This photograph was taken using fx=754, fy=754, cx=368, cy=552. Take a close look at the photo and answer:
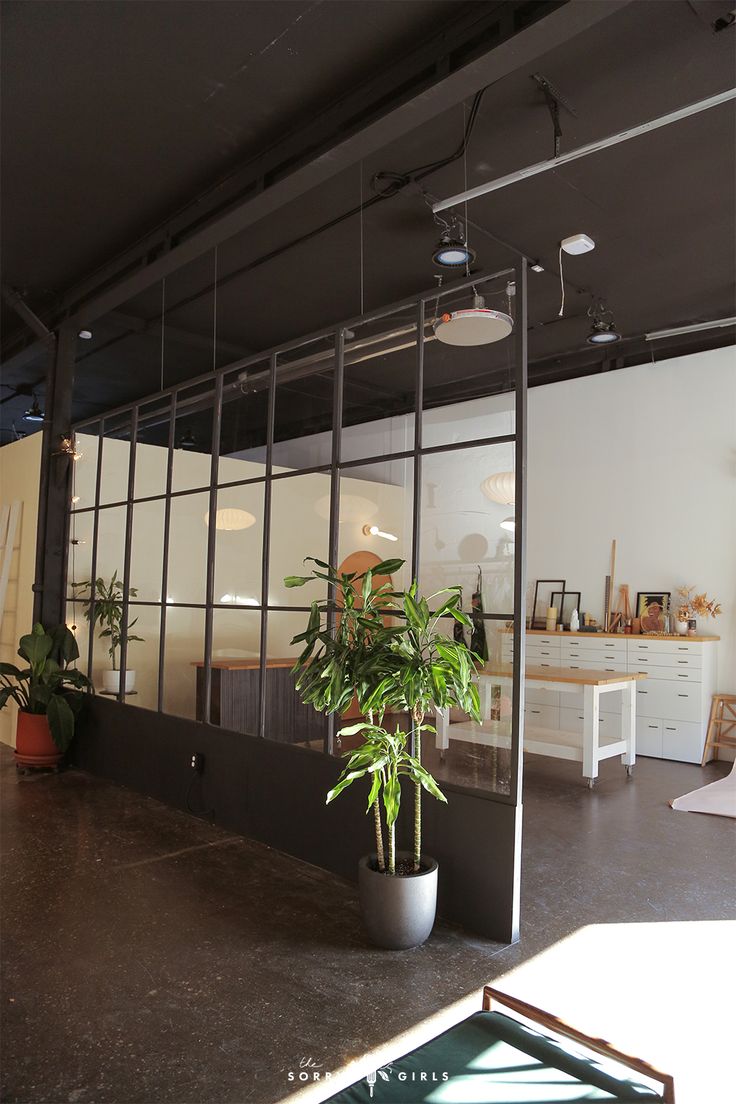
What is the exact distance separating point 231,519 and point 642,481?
4.43 metres

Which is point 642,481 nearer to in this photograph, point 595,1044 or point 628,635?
point 628,635

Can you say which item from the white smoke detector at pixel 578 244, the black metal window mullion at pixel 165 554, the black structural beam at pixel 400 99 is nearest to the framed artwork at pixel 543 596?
the white smoke detector at pixel 578 244

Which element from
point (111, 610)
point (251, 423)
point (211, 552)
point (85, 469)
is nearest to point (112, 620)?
point (111, 610)

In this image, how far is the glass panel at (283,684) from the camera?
428 cm

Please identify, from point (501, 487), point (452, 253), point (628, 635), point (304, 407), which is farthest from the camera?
point (628, 635)

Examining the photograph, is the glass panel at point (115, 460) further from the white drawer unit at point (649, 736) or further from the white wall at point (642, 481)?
the white drawer unit at point (649, 736)

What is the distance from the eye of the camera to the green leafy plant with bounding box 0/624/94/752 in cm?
589

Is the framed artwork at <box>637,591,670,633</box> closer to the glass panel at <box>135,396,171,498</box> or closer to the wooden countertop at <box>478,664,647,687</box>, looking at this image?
the wooden countertop at <box>478,664,647,687</box>

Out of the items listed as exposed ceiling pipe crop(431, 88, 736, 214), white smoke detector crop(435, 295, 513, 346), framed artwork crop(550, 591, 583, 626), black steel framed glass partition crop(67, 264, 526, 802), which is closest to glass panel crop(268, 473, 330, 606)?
black steel framed glass partition crop(67, 264, 526, 802)

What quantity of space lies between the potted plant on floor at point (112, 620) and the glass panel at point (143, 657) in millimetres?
18

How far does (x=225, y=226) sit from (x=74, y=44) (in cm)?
120

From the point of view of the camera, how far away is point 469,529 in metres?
3.47

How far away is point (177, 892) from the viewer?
360 centimetres

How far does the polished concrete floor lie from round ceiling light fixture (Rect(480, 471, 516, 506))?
1874mm
